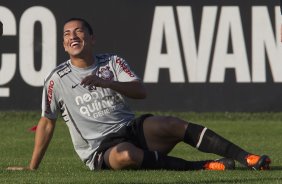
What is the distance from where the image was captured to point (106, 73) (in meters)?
9.20

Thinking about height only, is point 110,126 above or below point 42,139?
above

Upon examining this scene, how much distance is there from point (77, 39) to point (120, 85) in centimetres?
63

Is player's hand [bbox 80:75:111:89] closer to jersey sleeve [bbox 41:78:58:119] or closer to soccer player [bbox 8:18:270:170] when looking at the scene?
soccer player [bbox 8:18:270:170]

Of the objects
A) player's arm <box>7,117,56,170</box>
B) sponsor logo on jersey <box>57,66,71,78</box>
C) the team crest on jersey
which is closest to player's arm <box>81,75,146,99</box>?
the team crest on jersey

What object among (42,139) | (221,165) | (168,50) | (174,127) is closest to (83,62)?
(42,139)

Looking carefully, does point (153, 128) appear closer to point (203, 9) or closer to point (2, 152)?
point (2, 152)

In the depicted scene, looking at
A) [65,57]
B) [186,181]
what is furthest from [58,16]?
[186,181]

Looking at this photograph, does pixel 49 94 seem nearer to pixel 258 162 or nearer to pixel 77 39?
pixel 77 39

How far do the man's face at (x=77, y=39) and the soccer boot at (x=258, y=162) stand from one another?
156 cm

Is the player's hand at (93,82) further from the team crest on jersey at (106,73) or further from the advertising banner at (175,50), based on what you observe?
the advertising banner at (175,50)

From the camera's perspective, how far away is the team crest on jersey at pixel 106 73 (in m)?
9.15

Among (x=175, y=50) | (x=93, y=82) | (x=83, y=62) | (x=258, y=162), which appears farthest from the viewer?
(x=175, y=50)

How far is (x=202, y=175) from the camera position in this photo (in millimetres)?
8641

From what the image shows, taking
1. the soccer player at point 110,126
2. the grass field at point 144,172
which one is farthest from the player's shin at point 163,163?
the grass field at point 144,172
